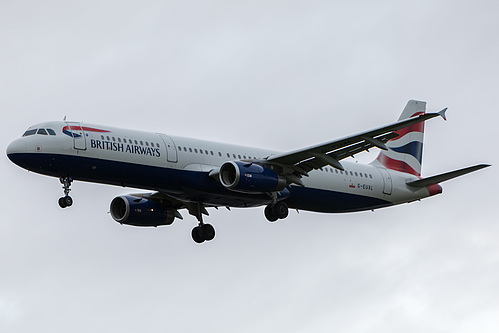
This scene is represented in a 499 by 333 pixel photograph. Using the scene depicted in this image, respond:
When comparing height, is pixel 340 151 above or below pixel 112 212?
below

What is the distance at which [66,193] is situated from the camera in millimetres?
45594

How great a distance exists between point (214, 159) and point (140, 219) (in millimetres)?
6191

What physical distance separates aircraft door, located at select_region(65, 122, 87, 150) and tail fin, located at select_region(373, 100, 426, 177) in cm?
1798

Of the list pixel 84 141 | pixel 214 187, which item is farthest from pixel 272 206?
pixel 84 141

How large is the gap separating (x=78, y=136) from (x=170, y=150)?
4.34 meters

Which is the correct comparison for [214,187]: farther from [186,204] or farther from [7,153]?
[7,153]

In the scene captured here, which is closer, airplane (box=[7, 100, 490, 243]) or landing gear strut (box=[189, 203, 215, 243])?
airplane (box=[7, 100, 490, 243])

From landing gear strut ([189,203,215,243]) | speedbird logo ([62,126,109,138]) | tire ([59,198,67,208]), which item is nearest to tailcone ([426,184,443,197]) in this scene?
landing gear strut ([189,203,215,243])

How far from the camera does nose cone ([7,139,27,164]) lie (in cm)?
4456

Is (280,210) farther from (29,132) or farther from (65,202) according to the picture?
(29,132)

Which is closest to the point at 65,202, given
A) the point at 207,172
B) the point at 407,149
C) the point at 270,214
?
the point at 207,172

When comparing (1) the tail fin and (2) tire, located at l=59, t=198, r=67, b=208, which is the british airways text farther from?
(1) the tail fin

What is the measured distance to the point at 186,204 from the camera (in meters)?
53.2

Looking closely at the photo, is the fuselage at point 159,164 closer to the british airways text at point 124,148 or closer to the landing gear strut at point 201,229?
the british airways text at point 124,148
